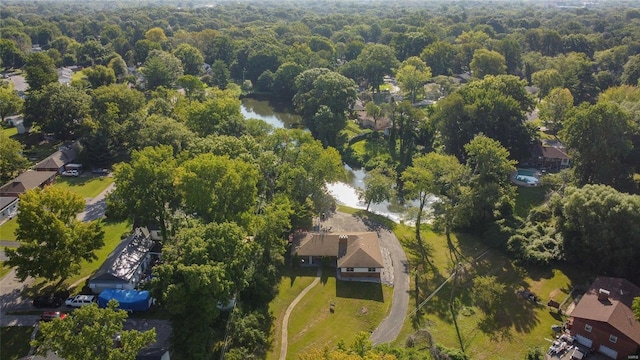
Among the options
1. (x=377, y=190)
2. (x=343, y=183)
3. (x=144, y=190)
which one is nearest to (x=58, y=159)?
(x=144, y=190)

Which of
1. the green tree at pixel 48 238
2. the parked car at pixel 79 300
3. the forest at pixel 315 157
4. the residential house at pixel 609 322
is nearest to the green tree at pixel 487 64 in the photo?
the forest at pixel 315 157

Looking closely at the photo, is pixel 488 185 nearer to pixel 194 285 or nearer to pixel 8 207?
pixel 194 285

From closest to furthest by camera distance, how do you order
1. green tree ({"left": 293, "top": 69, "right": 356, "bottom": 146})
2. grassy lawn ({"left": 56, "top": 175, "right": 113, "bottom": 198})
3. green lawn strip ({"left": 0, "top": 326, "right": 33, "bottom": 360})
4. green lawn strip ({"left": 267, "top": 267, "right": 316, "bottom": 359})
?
green lawn strip ({"left": 0, "top": 326, "right": 33, "bottom": 360}) < green lawn strip ({"left": 267, "top": 267, "right": 316, "bottom": 359}) < grassy lawn ({"left": 56, "top": 175, "right": 113, "bottom": 198}) < green tree ({"left": 293, "top": 69, "right": 356, "bottom": 146})

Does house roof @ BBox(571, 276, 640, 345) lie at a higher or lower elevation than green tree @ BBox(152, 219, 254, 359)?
lower

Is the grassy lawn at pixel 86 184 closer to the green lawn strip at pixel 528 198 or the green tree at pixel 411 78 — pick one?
the green lawn strip at pixel 528 198

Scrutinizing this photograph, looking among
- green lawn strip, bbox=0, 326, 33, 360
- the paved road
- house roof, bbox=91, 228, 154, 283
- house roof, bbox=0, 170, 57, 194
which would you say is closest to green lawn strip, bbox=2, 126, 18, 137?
house roof, bbox=0, 170, 57, 194

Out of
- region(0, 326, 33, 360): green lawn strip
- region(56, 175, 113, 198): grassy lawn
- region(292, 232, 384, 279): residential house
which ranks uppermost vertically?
region(0, 326, 33, 360): green lawn strip

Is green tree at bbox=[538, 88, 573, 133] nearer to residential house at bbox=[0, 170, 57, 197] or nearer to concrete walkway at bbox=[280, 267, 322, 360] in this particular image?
concrete walkway at bbox=[280, 267, 322, 360]
